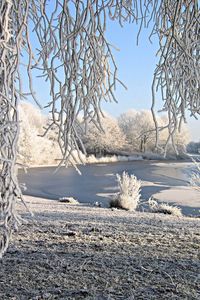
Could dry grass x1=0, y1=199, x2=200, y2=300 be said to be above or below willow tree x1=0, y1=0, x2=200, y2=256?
below

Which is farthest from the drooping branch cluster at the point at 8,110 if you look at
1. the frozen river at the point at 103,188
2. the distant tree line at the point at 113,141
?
the distant tree line at the point at 113,141

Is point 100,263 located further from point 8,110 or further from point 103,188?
point 103,188

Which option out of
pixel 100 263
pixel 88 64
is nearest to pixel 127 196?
pixel 100 263

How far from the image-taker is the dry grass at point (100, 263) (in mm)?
2611

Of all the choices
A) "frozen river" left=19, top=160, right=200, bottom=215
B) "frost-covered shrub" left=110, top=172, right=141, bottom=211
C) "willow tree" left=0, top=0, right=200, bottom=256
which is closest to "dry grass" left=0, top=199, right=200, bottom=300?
"willow tree" left=0, top=0, right=200, bottom=256

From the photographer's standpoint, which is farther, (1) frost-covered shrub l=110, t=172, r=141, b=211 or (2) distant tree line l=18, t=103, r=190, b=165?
(2) distant tree line l=18, t=103, r=190, b=165

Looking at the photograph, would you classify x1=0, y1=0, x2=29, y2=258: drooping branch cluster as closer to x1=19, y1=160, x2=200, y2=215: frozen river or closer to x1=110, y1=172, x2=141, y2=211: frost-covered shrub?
x1=110, y1=172, x2=141, y2=211: frost-covered shrub

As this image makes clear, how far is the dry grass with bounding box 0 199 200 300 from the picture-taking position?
2.61 m

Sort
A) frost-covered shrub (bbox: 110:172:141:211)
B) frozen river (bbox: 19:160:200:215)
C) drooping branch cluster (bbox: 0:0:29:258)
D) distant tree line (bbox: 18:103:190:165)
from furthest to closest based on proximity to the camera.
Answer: distant tree line (bbox: 18:103:190:165) < frozen river (bbox: 19:160:200:215) < frost-covered shrub (bbox: 110:172:141:211) < drooping branch cluster (bbox: 0:0:29:258)

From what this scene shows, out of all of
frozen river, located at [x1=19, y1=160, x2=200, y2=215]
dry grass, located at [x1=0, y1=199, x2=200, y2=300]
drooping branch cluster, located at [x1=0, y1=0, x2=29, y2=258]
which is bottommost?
frozen river, located at [x1=19, y1=160, x2=200, y2=215]

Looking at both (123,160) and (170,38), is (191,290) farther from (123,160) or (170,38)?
(123,160)

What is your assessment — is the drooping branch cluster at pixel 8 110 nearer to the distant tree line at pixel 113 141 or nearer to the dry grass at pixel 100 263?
the dry grass at pixel 100 263

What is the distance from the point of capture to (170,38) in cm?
200

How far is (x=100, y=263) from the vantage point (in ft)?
10.2
